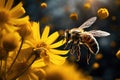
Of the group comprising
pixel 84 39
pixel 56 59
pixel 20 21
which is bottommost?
pixel 84 39

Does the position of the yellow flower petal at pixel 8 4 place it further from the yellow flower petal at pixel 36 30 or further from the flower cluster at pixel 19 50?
the yellow flower petal at pixel 36 30

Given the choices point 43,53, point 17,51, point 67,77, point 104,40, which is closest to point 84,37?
point 43,53

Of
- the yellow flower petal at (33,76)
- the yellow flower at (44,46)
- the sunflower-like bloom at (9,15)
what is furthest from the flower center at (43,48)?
the sunflower-like bloom at (9,15)

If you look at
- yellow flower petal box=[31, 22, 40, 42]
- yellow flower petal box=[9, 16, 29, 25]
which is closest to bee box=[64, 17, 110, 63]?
yellow flower petal box=[31, 22, 40, 42]

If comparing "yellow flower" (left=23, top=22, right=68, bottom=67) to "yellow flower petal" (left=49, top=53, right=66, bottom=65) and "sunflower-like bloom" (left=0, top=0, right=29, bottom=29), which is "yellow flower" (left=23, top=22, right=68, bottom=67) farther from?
"sunflower-like bloom" (left=0, top=0, right=29, bottom=29)

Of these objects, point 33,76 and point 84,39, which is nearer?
point 33,76

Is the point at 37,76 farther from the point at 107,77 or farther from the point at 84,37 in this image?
the point at 107,77

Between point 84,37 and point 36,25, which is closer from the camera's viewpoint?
point 36,25

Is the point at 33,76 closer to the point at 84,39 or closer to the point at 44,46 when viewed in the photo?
the point at 44,46

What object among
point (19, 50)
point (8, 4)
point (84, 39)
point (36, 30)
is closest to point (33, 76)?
point (19, 50)
